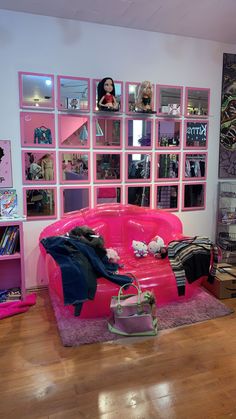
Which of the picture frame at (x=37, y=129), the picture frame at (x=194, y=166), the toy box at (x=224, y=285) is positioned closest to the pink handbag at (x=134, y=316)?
the toy box at (x=224, y=285)

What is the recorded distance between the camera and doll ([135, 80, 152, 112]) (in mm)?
3115

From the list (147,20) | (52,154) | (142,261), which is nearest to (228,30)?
(147,20)

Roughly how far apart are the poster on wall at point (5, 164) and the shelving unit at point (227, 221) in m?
2.44

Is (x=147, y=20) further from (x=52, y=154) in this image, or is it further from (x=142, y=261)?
(x=142, y=261)

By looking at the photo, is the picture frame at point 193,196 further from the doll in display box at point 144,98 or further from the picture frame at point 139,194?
the doll in display box at point 144,98

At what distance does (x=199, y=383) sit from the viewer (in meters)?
1.82

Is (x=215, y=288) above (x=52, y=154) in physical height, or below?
below

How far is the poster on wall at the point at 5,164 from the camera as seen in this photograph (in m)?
2.86

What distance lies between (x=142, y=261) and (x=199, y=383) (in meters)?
1.27

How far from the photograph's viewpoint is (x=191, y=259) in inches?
106

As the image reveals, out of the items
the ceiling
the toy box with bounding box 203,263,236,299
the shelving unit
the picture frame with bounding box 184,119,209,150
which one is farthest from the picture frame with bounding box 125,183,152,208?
the ceiling

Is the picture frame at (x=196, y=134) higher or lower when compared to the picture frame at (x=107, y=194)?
higher

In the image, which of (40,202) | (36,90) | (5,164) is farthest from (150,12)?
(40,202)

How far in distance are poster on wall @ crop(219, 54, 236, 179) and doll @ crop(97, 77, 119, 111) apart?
4.62ft
